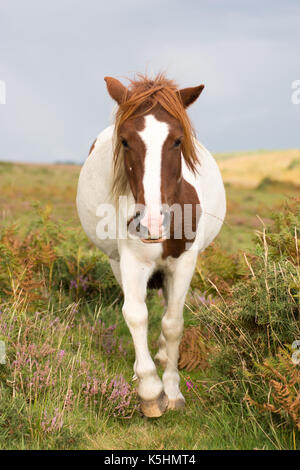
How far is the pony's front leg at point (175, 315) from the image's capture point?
3678 millimetres

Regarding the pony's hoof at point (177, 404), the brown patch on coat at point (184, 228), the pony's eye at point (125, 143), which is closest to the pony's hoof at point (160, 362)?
the pony's hoof at point (177, 404)

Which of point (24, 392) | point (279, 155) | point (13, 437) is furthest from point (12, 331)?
point (279, 155)

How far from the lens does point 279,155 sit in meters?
34.8

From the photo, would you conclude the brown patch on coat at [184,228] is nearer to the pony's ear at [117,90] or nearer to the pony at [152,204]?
the pony at [152,204]

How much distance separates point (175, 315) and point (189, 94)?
69.4 inches

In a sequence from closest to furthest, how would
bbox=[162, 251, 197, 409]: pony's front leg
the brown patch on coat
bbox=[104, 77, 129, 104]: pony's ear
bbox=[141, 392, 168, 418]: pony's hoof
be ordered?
bbox=[104, 77, 129, 104]: pony's ear
bbox=[141, 392, 168, 418]: pony's hoof
the brown patch on coat
bbox=[162, 251, 197, 409]: pony's front leg

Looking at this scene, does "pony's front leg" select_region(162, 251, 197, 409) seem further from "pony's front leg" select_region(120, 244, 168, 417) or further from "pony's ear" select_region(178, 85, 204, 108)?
"pony's ear" select_region(178, 85, 204, 108)

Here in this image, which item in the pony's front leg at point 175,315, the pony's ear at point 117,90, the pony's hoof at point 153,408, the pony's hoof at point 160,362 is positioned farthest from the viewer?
the pony's hoof at point 160,362

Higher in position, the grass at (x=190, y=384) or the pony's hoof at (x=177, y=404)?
the grass at (x=190, y=384)

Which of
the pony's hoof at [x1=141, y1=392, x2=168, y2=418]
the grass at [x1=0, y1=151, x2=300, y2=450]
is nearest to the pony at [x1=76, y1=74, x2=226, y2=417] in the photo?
the pony's hoof at [x1=141, y1=392, x2=168, y2=418]

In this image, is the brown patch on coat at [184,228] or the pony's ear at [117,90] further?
the brown patch on coat at [184,228]

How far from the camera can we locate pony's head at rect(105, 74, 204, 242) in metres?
2.83

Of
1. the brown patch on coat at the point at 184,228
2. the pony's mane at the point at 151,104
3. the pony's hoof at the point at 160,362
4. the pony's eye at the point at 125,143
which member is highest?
the pony's mane at the point at 151,104

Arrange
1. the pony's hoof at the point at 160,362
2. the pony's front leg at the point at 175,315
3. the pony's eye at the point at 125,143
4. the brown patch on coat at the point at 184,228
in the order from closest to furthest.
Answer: the pony's eye at the point at 125,143 → the brown patch on coat at the point at 184,228 → the pony's front leg at the point at 175,315 → the pony's hoof at the point at 160,362
